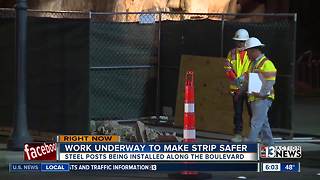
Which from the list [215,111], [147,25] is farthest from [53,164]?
[147,25]

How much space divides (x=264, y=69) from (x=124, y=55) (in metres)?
3.57

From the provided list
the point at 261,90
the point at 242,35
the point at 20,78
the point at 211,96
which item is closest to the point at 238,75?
the point at 242,35

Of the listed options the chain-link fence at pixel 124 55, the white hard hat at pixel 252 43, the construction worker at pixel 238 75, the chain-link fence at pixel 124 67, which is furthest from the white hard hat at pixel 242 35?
the chain-link fence at pixel 124 67

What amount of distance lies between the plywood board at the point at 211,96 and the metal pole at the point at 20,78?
11.4ft

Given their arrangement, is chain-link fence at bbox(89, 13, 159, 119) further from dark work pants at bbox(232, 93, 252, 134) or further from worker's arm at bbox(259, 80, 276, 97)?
worker's arm at bbox(259, 80, 276, 97)

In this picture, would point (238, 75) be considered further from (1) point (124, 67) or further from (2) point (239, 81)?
(1) point (124, 67)

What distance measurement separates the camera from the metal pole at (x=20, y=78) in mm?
10570

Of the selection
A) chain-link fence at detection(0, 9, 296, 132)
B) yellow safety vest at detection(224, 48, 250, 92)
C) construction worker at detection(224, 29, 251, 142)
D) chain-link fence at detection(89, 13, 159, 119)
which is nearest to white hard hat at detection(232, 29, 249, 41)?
construction worker at detection(224, 29, 251, 142)

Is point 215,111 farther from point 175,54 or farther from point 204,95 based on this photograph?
point 175,54

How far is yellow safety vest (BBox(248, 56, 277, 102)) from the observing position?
33.6ft

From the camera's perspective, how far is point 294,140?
11781 millimetres

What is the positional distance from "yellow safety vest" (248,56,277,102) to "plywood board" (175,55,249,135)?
5.99ft

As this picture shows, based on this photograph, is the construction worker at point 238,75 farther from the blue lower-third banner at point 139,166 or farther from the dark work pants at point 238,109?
the blue lower-third banner at point 139,166

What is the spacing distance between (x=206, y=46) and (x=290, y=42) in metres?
2.04
